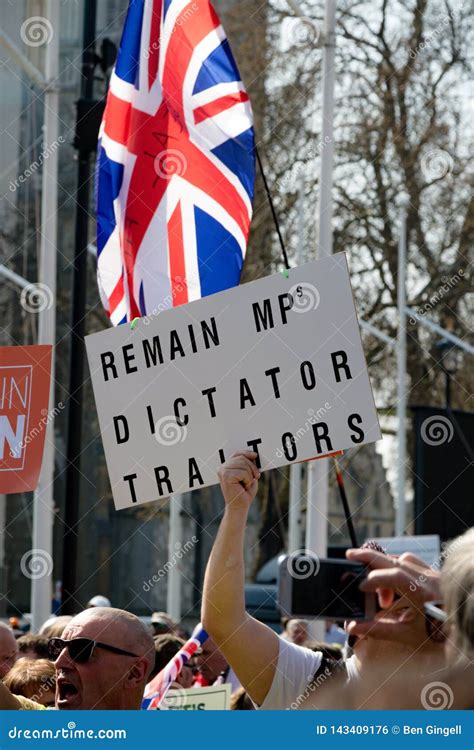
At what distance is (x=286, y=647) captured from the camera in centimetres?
353

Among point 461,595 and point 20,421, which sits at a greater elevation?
point 20,421

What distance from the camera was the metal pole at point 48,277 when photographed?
10.7 m

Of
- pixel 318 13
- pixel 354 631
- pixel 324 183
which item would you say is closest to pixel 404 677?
pixel 354 631

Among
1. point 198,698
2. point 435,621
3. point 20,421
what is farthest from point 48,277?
point 435,621

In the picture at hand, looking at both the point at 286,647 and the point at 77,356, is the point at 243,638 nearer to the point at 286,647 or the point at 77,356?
the point at 286,647

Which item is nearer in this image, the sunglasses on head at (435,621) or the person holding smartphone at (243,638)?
the sunglasses on head at (435,621)

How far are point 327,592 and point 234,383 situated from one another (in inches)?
48.4

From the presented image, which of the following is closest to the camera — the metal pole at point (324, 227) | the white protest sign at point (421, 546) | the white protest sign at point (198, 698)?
the white protest sign at point (198, 698)

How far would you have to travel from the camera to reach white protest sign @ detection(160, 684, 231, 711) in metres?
5.72

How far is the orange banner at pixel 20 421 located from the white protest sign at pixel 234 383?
93 centimetres

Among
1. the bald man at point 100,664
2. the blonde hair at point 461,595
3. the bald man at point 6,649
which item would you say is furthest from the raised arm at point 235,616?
the bald man at point 6,649

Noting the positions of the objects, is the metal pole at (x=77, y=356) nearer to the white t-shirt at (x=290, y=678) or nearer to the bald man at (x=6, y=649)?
the bald man at (x=6, y=649)

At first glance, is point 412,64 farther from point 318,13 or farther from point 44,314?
point 44,314

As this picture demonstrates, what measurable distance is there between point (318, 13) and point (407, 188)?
156 inches
